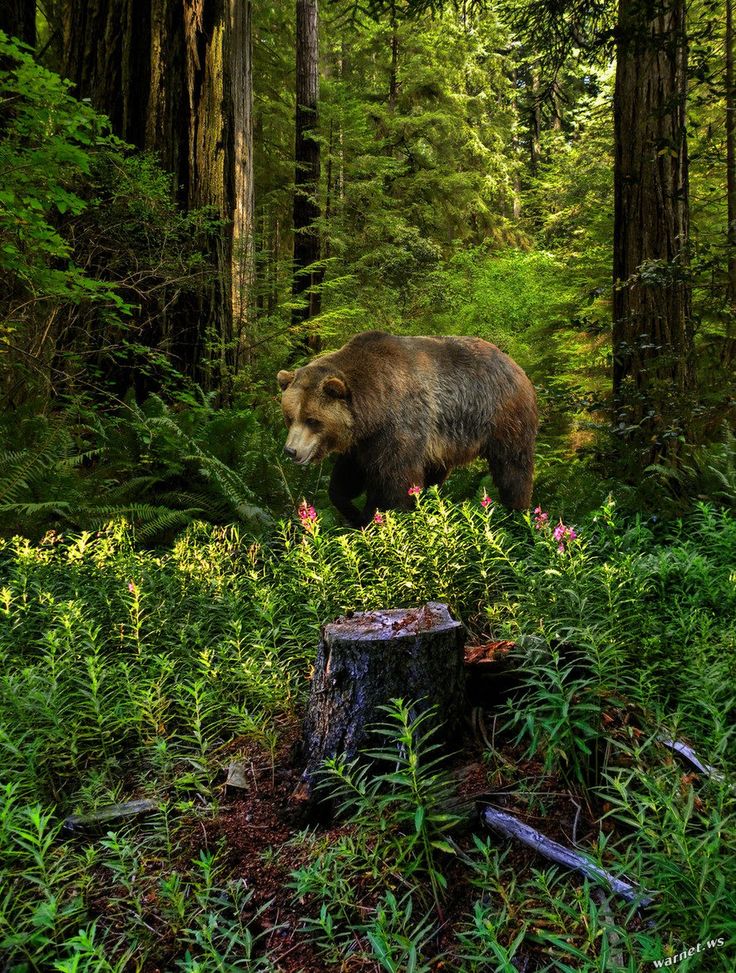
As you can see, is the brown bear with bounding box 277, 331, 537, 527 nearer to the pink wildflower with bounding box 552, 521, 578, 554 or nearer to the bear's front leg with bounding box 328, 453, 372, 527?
the bear's front leg with bounding box 328, 453, 372, 527

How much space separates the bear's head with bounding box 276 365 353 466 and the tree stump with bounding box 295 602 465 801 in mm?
2994

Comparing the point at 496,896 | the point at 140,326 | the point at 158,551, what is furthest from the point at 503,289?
the point at 496,896

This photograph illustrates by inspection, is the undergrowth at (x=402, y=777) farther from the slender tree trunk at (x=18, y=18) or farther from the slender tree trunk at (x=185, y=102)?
the slender tree trunk at (x=18, y=18)

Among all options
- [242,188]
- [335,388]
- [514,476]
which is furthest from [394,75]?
[335,388]

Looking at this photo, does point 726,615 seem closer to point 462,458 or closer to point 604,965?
point 604,965

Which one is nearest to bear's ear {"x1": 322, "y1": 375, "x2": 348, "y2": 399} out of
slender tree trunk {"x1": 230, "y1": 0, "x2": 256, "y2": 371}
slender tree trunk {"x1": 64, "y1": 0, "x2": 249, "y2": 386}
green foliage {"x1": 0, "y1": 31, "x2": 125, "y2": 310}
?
green foliage {"x1": 0, "y1": 31, "x2": 125, "y2": 310}

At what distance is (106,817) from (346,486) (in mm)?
4080

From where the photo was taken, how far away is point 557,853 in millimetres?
1869

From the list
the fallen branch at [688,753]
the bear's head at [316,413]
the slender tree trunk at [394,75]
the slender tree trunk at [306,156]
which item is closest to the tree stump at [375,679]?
the fallen branch at [688,753]

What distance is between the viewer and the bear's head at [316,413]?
5.18 m

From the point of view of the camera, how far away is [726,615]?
9.11 feet

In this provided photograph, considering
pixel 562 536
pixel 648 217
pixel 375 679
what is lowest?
pixel 375 679

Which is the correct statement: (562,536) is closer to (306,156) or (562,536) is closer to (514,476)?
(514,476)

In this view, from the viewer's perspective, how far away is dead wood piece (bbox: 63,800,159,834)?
219cm
